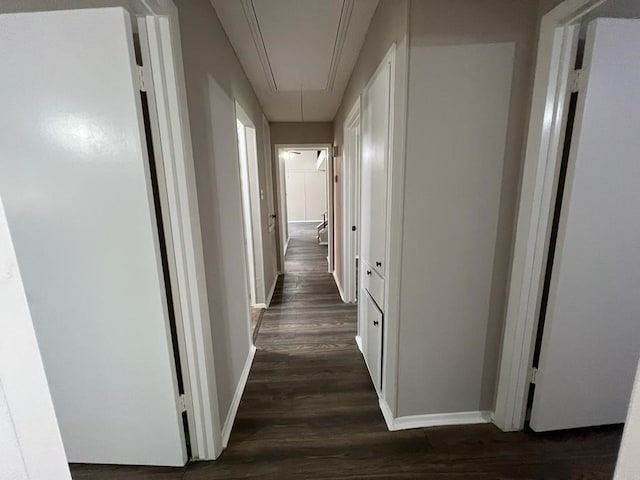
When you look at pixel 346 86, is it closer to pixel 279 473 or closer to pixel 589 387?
pixel 589 387

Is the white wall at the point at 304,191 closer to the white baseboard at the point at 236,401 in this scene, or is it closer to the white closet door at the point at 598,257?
the white baseboard at the point at 236,401

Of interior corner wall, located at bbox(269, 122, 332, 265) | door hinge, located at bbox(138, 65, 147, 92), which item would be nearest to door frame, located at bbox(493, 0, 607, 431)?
door hinge, located at bbox(138, 65, 147, 92)

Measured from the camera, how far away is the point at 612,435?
55.0 inches

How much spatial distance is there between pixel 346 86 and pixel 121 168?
229 centimetres

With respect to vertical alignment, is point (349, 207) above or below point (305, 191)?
below

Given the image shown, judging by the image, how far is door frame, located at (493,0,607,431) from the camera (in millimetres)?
1078

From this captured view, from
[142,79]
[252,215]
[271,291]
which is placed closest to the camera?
[142,79]

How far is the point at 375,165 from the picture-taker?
1.62 metres

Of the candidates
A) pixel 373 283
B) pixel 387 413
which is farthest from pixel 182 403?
pixel 373 283

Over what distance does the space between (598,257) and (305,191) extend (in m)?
9.29

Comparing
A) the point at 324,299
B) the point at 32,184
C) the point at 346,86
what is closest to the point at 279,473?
the point at 32,184

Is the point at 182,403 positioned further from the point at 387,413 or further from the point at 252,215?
the point at 252,215

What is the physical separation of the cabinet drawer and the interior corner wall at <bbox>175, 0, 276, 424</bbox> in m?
0.95

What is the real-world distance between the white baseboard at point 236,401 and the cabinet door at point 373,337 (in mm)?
926
